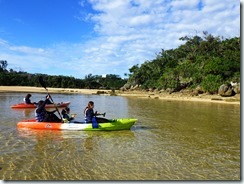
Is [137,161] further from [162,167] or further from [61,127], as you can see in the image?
[61,127]

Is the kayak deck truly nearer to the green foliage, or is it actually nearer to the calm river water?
the calm river water

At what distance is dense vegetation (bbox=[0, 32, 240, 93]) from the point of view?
1779 inches

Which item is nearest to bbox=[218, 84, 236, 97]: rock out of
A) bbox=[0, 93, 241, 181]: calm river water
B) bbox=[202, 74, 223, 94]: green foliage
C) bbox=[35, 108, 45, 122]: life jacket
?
bbox=[202, 74, 223, 94]: green foliage

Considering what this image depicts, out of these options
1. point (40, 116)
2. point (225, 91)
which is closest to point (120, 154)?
point (40, 116)

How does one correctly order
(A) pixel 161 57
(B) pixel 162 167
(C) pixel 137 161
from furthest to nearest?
(A) pixel 161 57, (C) pixel 137 161, (B) pixel 162 167

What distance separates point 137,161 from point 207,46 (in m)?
56.6

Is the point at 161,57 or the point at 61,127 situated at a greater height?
the point at 161,57

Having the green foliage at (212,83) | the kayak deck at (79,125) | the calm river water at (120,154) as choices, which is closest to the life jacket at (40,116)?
the kayak deck at (79,125)

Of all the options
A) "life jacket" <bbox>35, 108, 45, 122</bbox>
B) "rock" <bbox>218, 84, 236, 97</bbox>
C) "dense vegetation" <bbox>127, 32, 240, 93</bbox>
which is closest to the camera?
"life jacket" <bbox>35, 108, 45, 122</bbox>

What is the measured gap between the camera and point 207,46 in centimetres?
6106

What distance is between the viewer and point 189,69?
170ft

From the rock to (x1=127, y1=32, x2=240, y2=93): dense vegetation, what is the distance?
1641 millimetres

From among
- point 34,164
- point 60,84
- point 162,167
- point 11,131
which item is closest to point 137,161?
point 162,167

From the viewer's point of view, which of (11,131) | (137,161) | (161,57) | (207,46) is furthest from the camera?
(161,57)
